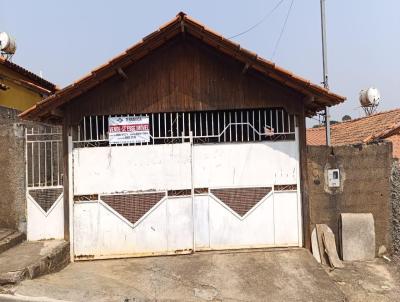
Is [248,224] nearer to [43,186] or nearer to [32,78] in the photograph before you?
[43,186]

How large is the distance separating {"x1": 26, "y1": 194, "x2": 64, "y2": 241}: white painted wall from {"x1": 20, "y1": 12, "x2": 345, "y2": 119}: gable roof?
1687 mm

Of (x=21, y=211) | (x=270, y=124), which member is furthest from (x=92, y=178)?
(x=270, y=124)

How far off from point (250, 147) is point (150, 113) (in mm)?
1961

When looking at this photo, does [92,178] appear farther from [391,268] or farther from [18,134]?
[391,268]

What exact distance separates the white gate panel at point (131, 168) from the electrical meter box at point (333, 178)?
2661 mm

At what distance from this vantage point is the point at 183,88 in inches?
301

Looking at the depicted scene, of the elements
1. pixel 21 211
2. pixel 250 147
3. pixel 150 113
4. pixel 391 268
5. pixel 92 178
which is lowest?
pixel 391 268

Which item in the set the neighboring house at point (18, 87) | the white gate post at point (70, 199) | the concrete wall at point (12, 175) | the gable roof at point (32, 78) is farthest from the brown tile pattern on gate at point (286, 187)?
the gable roof at point (32, 78)

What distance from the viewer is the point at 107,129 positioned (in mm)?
7887

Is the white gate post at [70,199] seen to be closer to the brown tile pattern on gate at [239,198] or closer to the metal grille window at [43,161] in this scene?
the metal grille window at [43,161]

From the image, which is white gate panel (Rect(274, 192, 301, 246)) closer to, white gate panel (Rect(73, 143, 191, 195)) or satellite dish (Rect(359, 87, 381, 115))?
white gate panel (Rect(73, 143, 191, 195))

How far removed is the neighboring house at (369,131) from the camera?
11.3 meters

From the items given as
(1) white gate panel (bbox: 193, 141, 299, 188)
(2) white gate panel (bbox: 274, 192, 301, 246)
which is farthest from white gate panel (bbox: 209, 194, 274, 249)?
(1) white gate panel (bbox: 193, 141, 299, 188)

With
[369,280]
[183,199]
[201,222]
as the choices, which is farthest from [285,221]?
[183,199]
